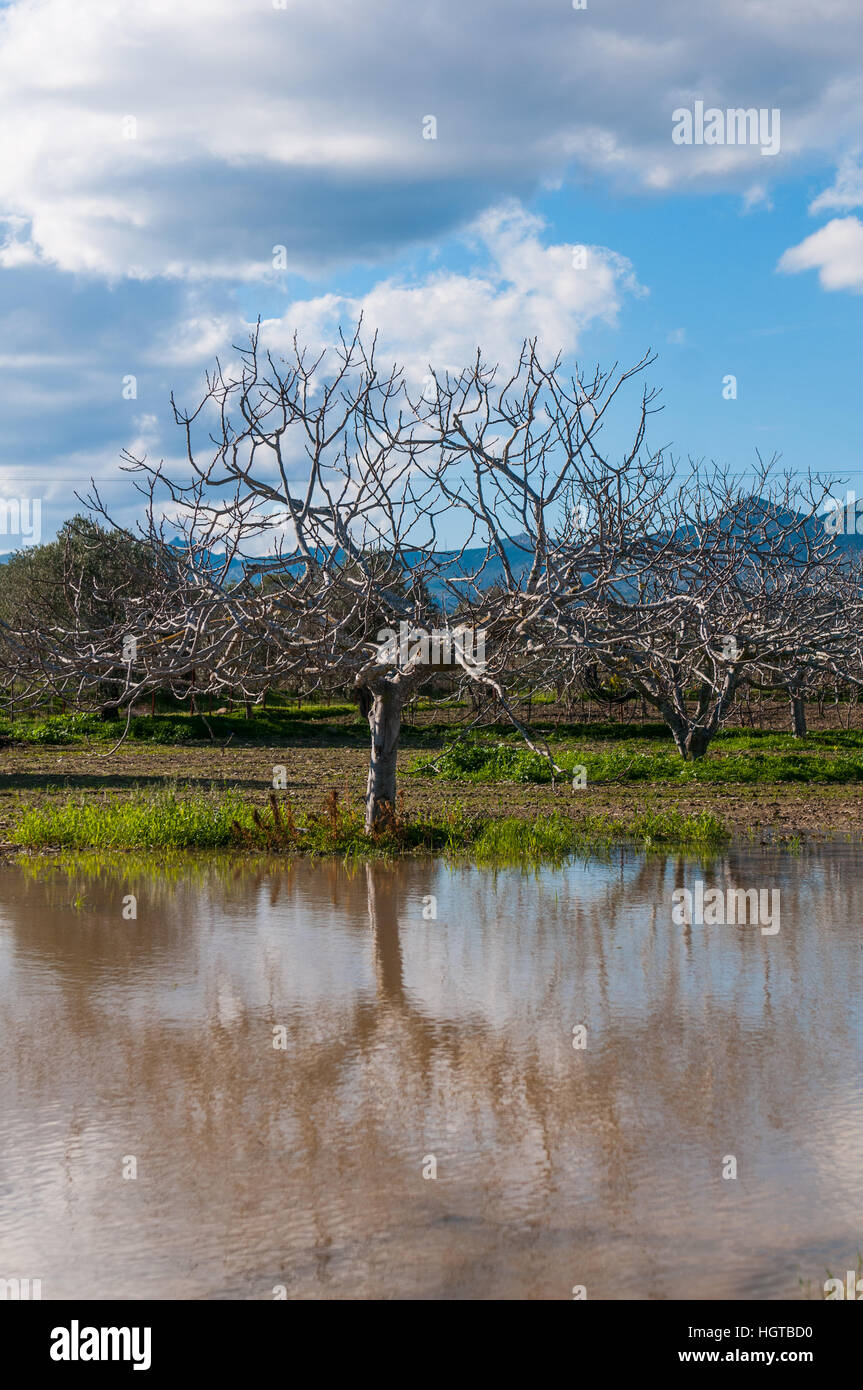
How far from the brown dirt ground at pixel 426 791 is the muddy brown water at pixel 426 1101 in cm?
577

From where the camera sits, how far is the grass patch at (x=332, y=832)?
1307 cm

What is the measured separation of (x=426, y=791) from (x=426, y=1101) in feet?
40.9

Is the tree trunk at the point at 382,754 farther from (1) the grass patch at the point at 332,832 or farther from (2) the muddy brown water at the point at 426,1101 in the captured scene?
(2) the muddy brown water at the point at 426,1101

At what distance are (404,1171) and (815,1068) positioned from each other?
8.13 ft

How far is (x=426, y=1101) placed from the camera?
577cm

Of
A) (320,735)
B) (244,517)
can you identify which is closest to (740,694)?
(320,735)

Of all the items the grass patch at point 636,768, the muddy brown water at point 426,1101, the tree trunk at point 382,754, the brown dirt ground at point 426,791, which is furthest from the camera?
the grass patch at point 636,768

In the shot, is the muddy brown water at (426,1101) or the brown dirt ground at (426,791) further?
the brown dirt ground at (426,791)

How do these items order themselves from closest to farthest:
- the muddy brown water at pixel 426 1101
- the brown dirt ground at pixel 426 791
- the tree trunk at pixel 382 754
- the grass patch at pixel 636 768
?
the muddy brown water at pixel 426 1101 < the tree trunk at pixel 382 754 < the brown dirt ground at pixel 426 791 < the grass patch at pixel 636 768

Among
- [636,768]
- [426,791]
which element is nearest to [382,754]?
[426,791]

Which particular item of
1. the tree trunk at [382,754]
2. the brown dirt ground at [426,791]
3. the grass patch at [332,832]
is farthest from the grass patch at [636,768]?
the tree trunk at [382,754]

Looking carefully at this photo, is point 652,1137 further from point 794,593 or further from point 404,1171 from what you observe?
point 794,593

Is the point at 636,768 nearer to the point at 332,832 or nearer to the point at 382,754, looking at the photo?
the point at 382,754

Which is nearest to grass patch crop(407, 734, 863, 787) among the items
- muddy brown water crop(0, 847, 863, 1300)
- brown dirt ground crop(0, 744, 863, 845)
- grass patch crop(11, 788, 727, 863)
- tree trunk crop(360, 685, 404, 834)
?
brown dirt ground crop(0, 744, 863, 845)
